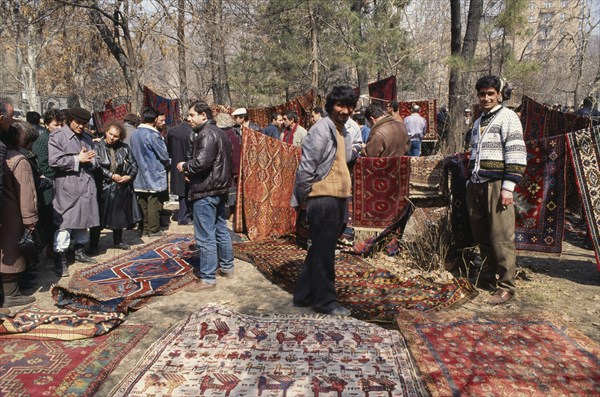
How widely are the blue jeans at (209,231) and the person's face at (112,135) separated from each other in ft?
7.06

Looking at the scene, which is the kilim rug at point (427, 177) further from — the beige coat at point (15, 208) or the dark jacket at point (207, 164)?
the beige coat at point (15, 208)

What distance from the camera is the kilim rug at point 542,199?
493 centimetres

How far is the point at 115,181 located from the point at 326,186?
3417 millimetres

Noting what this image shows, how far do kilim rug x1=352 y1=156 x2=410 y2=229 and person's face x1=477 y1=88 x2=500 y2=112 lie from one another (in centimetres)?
154

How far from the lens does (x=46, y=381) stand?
3041mm

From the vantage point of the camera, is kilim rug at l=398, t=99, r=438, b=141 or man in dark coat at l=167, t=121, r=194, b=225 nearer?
man in dark coat at l=167, t=121, r=194, b=225

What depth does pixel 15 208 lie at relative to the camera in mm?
4348

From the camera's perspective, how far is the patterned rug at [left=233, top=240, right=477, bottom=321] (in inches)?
168

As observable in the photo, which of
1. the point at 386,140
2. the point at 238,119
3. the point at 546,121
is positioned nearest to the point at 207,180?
the point at 386,140

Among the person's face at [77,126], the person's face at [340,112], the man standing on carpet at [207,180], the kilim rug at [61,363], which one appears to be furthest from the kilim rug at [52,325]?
the person's face at [340,112]

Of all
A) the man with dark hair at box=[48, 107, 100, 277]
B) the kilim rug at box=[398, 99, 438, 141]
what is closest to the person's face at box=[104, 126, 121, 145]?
the man with dark hair at box=[48, 107, 100, 277]

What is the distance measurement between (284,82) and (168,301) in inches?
738

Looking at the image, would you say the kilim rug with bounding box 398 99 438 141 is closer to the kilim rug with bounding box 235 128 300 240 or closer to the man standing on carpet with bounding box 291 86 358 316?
the kilim rug with bounding box 235 128 300 240

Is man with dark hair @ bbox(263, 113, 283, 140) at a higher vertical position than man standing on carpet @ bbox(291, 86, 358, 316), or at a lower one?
higher
